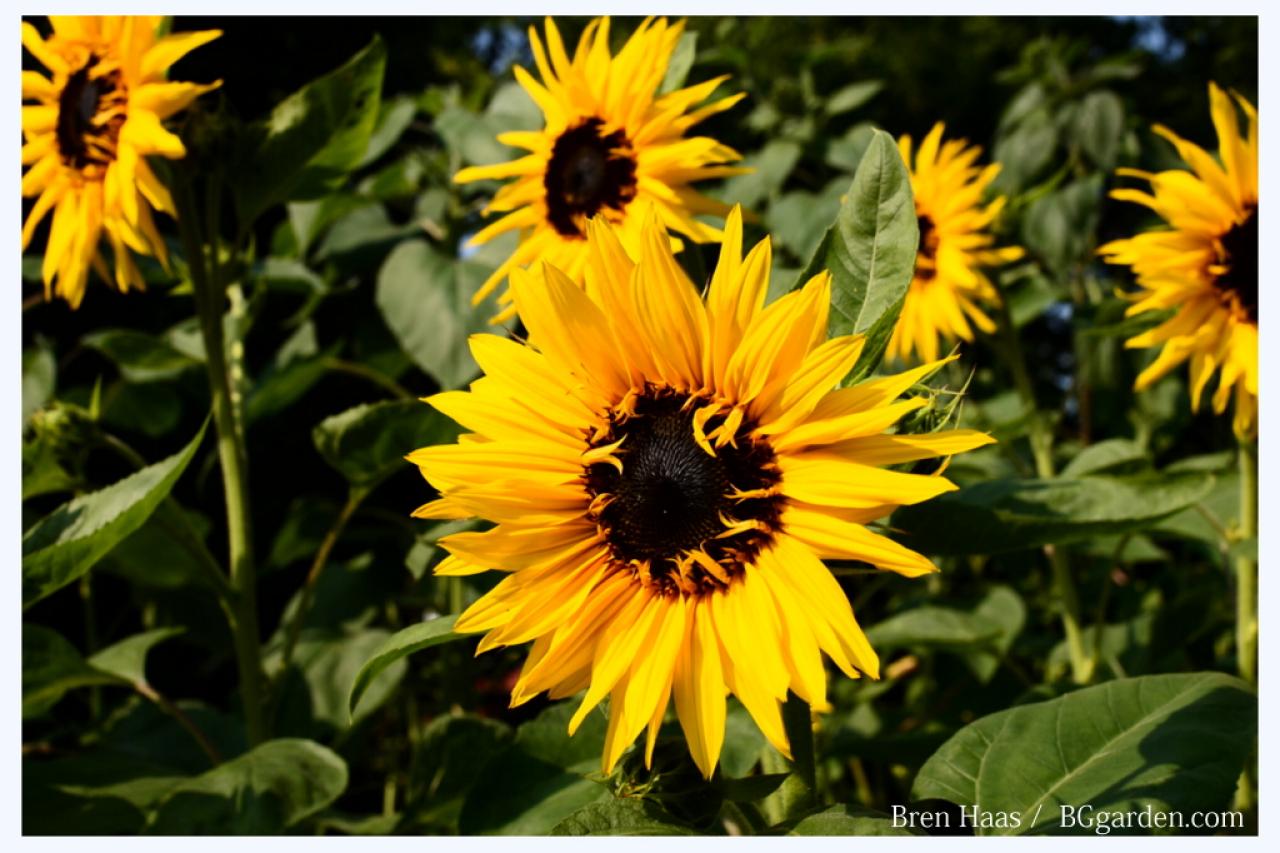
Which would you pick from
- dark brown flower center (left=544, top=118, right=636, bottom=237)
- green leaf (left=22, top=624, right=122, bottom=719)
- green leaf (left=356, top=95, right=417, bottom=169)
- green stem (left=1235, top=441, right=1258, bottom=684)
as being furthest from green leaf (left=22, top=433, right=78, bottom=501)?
green stem (left=1235, top=441, right=1258, bottom=684)

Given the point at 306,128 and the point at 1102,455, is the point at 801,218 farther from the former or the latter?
the point at 306,128

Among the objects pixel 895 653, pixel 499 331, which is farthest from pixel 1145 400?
pixel 499 331

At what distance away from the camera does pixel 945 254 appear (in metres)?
1.60

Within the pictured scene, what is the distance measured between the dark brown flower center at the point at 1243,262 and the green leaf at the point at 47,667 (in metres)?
1.30

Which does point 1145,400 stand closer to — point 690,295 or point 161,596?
point 690,295

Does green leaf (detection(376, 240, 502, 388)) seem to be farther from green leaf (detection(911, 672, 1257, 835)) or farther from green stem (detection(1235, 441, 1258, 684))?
green stem (detection(1235, 441, 1258, 684))

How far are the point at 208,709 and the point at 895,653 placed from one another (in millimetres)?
1163

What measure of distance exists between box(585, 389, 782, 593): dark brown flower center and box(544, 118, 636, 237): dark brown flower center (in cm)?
41

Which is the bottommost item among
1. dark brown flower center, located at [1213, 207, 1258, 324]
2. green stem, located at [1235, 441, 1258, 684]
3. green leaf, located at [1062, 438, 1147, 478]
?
green stem, located at [1235, 441, 1258, 684]

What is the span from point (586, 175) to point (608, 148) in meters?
0.04

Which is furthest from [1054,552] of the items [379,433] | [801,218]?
[379,433]

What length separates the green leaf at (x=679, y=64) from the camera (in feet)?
4.06

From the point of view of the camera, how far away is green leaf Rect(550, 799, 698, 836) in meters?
0.73

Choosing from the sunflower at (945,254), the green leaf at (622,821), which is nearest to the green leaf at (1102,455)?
the sunflower at (945,254)
